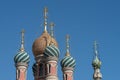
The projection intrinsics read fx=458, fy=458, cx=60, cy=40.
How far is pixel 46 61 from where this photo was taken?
132 ft

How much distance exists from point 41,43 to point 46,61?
326 cm

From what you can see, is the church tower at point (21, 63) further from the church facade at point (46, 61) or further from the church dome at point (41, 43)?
the church dome at point (41, 43)

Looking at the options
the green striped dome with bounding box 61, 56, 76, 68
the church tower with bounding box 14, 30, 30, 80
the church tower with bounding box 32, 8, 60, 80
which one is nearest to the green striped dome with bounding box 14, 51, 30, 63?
the church tower with bounding box 14, 30, 30, 80

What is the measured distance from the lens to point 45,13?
4406 cm

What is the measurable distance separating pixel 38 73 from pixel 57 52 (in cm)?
314

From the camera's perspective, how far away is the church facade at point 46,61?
131ft

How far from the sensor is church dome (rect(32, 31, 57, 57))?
140 ft

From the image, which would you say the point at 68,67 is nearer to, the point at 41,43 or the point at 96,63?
the point at 96,63

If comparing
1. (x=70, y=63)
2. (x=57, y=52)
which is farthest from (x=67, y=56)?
(x=57, y=52)

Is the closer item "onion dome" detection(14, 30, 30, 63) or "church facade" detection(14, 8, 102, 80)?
"church facade" detection(14, 8, 102, 80)

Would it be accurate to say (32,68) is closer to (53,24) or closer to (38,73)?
(38,73)

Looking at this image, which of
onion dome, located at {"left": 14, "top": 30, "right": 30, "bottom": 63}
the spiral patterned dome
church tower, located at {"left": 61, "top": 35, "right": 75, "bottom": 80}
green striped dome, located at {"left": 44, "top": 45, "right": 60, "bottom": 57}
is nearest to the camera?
green striped dome, located at {"left": 44, "top": 45, "right": 60, "bottom": 57}

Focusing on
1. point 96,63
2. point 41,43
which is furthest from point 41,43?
point 96,63

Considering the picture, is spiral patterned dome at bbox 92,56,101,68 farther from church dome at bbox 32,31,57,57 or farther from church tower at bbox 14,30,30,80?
church tower at bbox 14,30,30,80
